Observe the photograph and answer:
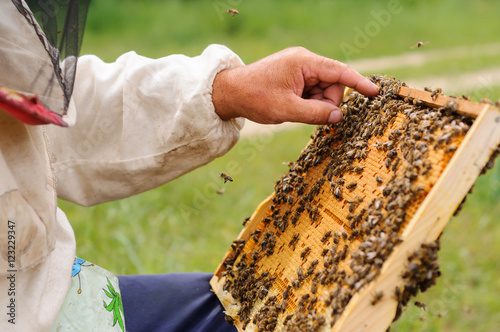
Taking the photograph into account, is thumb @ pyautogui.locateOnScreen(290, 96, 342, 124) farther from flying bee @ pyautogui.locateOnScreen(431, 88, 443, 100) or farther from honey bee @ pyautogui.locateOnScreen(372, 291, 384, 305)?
honey bee @ pyautogui.locateOnScreen(372, 291, 384, 305)

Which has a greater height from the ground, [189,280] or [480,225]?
[480,225]

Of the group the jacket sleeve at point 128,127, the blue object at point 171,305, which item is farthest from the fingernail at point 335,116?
the blue object at point 171,305

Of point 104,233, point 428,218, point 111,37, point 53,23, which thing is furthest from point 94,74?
point 111,37

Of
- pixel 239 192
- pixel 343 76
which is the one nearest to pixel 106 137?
pixel 343 76

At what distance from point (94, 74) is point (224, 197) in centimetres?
423

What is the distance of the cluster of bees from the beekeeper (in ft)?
0.61

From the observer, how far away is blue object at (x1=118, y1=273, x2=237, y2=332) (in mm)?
2225

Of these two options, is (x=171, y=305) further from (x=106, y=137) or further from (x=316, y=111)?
(x=316, y=111)

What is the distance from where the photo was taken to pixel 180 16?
1481 centimetres

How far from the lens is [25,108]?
1390mm

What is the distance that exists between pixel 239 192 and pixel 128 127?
4.26 meters

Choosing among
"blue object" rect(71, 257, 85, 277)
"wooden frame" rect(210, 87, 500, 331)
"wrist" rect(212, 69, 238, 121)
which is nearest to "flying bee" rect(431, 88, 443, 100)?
"wooden frame" rect(210, 87, 500, 331)

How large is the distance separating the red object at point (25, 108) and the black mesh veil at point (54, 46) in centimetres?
9

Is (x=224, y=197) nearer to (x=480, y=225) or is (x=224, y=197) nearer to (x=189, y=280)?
(x=480, y=225)
